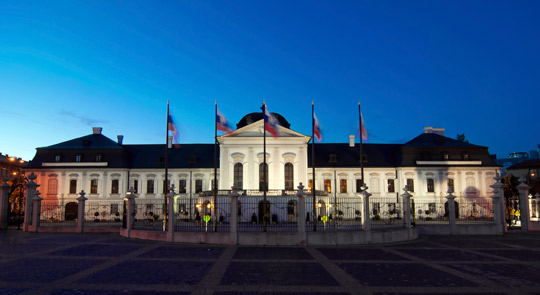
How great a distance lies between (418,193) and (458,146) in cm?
794

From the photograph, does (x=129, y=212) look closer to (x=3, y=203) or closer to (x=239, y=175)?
(x=3, y=203)

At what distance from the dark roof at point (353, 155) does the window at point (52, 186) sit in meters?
31.2

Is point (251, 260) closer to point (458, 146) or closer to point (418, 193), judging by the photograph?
point (418, 193)

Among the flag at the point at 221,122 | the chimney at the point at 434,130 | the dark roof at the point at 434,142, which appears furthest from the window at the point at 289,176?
the chimney at the point at 434,130

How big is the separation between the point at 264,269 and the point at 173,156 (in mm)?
40669

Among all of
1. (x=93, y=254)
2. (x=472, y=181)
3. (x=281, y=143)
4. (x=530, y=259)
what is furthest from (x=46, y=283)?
(x=472, y=181)

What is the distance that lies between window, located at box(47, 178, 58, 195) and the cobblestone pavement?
31272mm

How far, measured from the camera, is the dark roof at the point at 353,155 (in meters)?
48.0

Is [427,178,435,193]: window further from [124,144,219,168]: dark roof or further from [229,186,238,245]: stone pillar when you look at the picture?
[229,186,238,245]: stone pillar

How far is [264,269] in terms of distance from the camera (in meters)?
11.8

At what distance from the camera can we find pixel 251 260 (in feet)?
44.6

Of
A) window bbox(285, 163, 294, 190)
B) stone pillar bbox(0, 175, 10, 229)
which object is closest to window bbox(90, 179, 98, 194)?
stone pillar bbox(0, 175, 10, 229)

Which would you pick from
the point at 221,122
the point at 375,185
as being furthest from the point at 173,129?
the point at 375,185

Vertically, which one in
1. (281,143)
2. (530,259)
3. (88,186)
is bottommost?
(530,259)
